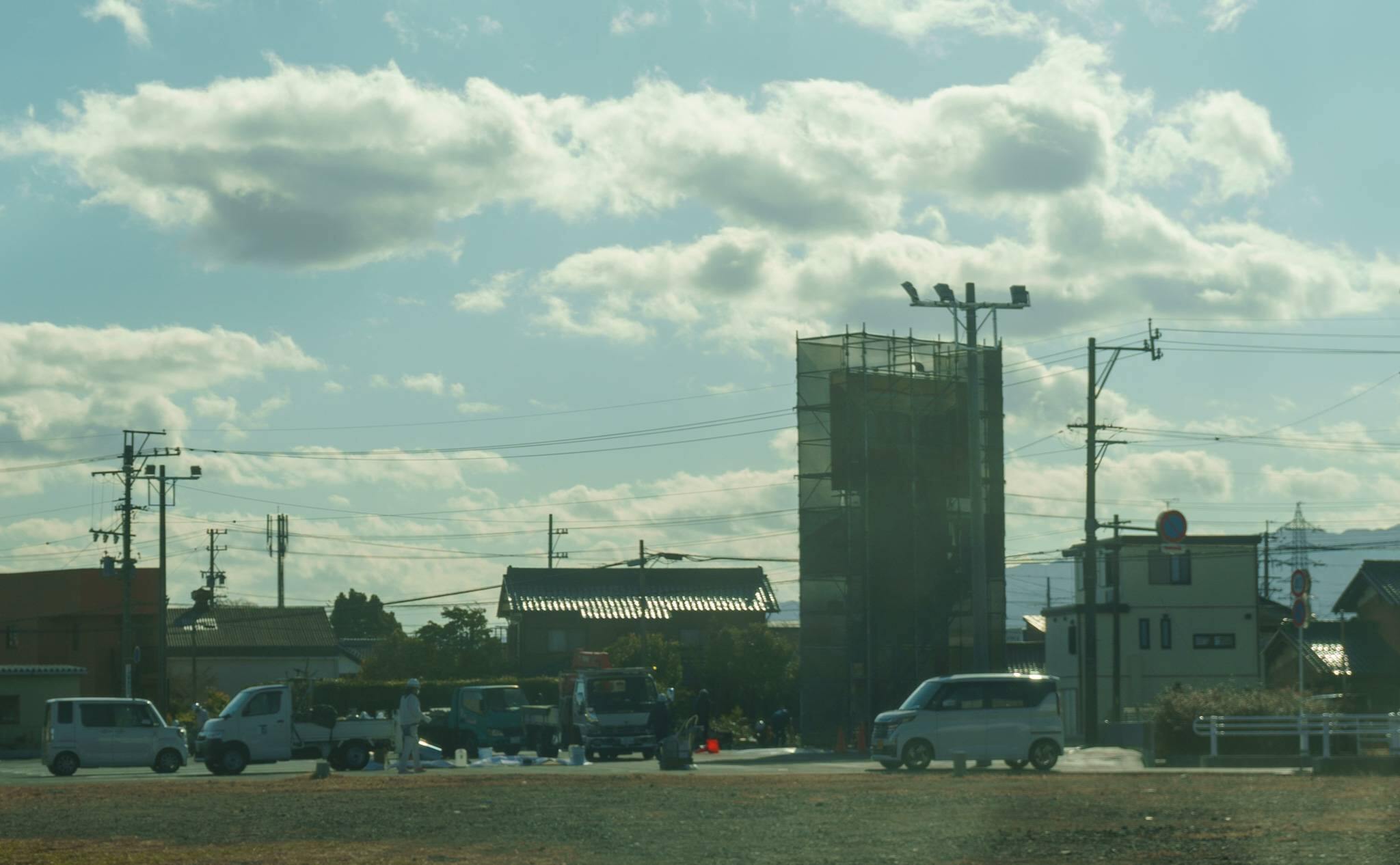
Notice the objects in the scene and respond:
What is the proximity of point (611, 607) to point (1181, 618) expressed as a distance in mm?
31748

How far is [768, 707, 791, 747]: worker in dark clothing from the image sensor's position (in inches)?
1806

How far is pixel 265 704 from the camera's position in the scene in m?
32.2

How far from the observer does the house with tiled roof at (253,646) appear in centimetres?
8688

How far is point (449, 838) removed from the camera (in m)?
14.9

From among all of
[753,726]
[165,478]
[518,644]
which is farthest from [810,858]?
[518,644]

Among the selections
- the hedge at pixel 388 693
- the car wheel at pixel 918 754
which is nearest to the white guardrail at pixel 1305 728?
the car wheel at pixel 918 754

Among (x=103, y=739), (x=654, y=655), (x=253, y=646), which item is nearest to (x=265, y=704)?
(x=103, y=739)

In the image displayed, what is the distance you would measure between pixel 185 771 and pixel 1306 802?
24891mm

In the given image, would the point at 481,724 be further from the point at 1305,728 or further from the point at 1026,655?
the point at 1026,655

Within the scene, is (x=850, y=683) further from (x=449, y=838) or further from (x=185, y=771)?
(x=449, y=838)

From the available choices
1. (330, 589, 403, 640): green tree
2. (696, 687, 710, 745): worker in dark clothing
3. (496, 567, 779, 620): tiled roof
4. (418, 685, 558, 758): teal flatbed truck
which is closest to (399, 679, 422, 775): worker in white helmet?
(418, 685, 558, 758): teal flatbed truck

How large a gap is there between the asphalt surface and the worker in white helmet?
0.55 meters

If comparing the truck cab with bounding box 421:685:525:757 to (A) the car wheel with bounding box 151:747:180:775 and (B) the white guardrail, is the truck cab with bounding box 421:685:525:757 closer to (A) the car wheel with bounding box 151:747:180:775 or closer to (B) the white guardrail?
(A) the car wheel with bounding box 151:747:180:775

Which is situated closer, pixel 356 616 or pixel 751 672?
pixel 751 672
